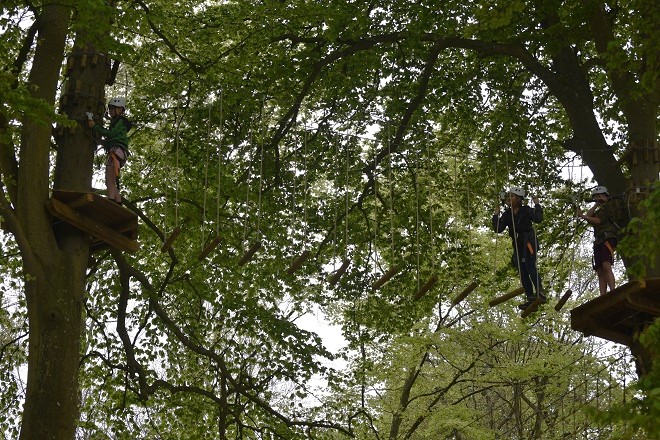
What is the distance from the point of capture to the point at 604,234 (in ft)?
32.5

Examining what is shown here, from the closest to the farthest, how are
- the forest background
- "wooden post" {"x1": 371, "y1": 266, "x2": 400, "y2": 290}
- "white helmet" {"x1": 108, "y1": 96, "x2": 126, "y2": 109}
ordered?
1. "wooden post" {"x1": 371, "y1": 266, "x2": 400, "y2": 290}
2. "white helmet" {"x1": 108, "y1": 96, "x2": 126, "y2": 109}
3. the forest background

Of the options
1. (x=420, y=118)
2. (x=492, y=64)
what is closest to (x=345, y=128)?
(x=420, y=118)

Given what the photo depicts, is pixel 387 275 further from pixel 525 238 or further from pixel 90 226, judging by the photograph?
pixel 90 226

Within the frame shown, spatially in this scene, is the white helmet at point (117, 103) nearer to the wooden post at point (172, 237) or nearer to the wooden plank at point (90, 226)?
the wooden plank at point (90, 226)

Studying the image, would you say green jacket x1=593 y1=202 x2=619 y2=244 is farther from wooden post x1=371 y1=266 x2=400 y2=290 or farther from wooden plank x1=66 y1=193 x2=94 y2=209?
wooden plank x1=66 y1=193 x2=94 y2=209

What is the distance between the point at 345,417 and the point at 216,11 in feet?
19.3

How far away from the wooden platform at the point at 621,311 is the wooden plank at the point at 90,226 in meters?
4.10

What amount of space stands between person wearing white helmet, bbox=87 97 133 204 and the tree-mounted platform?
0.46 metres

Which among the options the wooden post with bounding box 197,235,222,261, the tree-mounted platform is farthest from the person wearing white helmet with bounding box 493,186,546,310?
the tree-mounted platform

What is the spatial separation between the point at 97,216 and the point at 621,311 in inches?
185

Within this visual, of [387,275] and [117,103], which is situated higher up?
[117,103]

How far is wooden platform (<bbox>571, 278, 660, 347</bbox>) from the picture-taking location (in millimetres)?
8320

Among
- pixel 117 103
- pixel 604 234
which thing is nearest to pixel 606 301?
pixel 604 234

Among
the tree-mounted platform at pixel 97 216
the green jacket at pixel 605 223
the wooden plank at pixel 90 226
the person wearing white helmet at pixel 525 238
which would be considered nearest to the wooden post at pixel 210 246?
the tree-mounted platform at pixel 97 216
